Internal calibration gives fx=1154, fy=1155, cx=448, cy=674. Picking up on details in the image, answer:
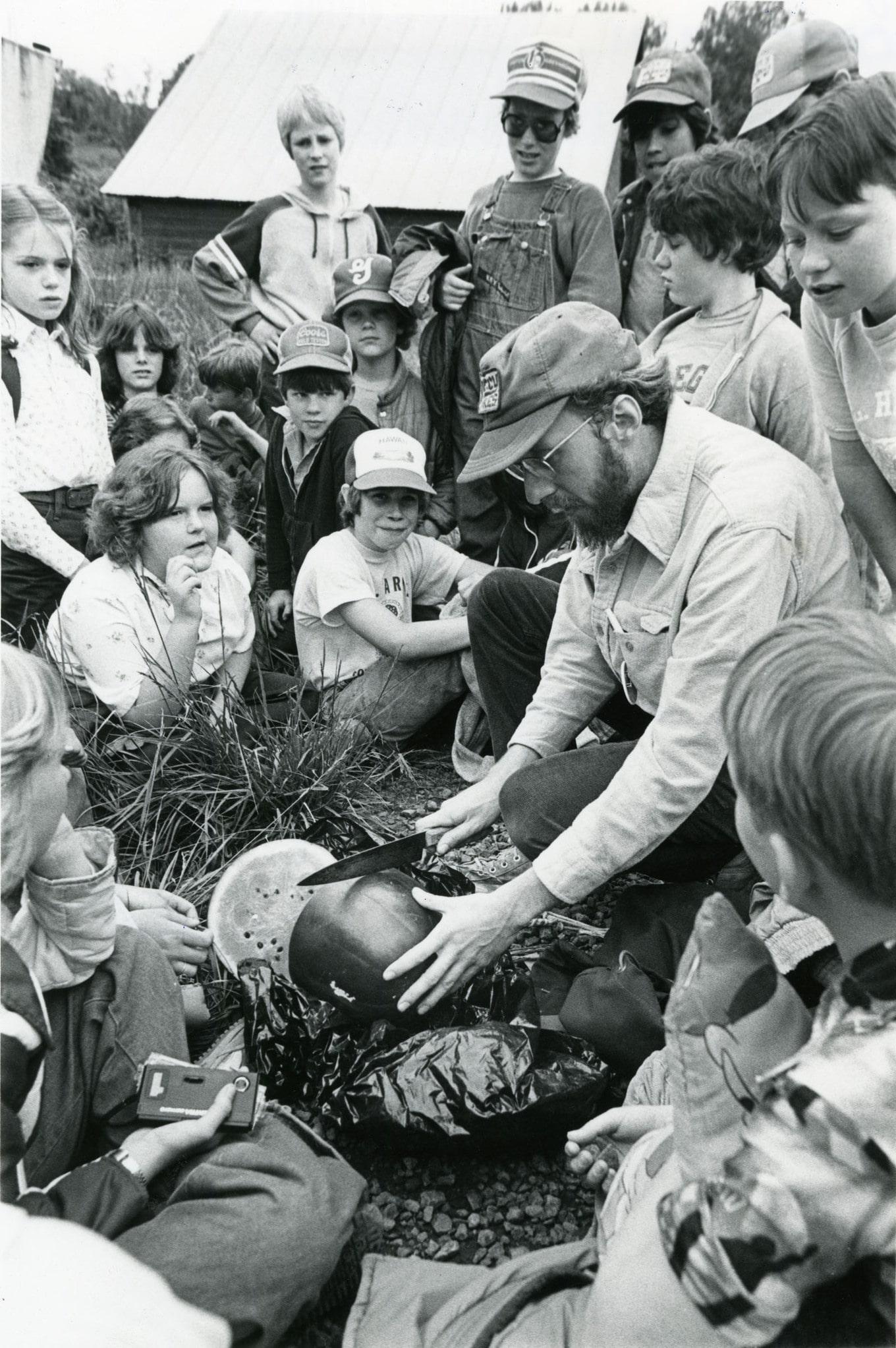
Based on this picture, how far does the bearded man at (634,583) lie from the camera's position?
2572 mm

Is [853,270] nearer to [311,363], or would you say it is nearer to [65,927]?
[65,927]

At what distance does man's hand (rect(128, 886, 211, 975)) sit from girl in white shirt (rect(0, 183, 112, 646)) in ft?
6.09

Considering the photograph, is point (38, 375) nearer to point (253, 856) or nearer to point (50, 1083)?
point (253, 856)

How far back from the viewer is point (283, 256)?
224 inches

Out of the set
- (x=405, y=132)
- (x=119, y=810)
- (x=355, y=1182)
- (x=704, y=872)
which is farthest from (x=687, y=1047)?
(x=405, y=132)

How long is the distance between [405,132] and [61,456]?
945cm

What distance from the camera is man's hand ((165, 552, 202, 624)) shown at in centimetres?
382

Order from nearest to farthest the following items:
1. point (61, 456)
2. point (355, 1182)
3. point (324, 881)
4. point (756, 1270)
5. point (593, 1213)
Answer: point (756, 1270) < point (355, 1182) < point (593, 1213) < point (324, 881) < point (61, 456)

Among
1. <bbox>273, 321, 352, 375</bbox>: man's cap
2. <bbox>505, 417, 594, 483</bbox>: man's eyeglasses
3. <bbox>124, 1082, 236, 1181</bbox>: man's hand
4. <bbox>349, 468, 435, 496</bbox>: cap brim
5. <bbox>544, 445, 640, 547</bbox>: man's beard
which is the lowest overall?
<bbox>124, 1082, 236, 1181</bbox>: man's hand

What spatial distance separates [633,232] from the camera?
491 centimetres

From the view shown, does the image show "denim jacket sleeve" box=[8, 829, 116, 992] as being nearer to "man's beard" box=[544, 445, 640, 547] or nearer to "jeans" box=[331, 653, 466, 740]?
"man's beard" box=[544, 445, 640, 547]

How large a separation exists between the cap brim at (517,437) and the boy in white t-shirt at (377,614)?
155 cm

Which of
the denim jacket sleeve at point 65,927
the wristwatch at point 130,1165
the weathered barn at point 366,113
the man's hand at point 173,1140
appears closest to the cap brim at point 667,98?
the denim jacket sleeve at point 65,927

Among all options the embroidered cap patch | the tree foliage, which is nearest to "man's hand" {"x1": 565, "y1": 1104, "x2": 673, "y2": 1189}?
the embroidered cap patch
